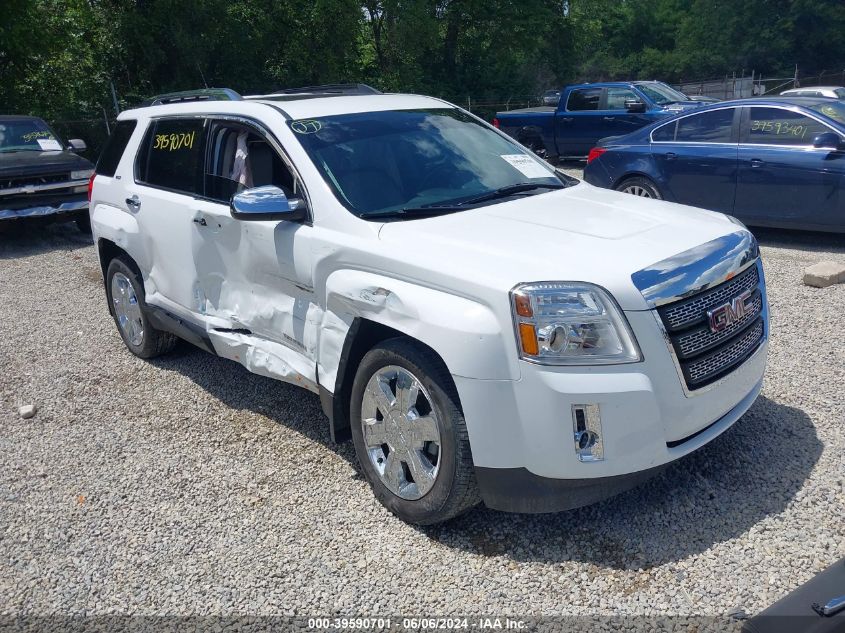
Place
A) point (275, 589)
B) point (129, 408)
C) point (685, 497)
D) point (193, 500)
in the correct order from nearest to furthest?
point (275, 589)
point (685, 497)
point (193, 500)
point (129, 408)

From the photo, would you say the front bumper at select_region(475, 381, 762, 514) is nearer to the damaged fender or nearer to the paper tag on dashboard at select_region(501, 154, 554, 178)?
the damaged fender

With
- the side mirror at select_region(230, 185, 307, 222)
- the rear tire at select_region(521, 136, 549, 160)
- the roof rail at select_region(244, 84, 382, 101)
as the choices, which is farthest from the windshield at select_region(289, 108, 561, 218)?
the rear tire at select_region(521, 136, 549, 160)

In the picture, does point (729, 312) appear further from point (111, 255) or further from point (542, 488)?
point (111, 255)

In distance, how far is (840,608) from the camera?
2.31m

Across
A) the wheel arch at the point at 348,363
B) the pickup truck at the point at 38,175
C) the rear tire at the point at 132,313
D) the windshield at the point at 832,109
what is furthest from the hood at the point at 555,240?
the pickup truck at the point at 38,175

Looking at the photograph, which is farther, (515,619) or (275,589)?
(275,589)

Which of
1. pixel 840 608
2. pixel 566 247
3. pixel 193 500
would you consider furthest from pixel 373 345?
pixel 840 608

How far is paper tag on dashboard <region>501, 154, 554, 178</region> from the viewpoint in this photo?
455 centimetres

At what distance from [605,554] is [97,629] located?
2.14 metres

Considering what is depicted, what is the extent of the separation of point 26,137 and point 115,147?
7554 mm

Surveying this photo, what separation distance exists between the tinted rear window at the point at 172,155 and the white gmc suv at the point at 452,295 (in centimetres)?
3

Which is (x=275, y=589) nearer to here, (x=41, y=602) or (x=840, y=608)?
(x=41, y=602)

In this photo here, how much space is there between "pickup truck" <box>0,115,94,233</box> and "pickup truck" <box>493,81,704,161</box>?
9097mm

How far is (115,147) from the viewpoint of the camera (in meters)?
5.99
